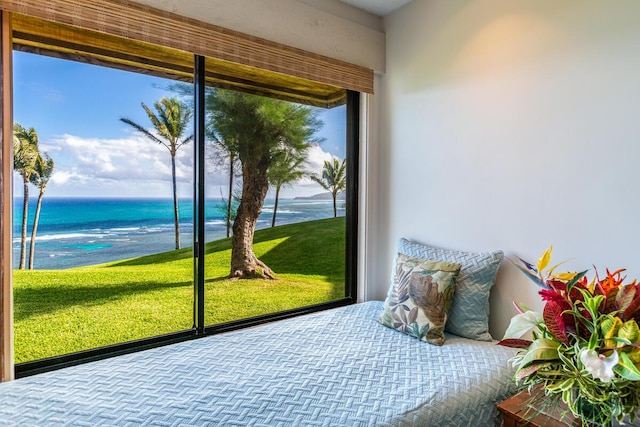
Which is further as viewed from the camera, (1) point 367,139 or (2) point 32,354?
(1) point 367,139

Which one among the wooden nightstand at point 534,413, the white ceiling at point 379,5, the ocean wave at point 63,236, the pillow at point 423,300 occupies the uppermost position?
the white ceiling at point 379,5

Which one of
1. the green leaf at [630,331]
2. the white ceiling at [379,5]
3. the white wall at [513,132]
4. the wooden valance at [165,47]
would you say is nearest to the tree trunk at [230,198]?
the wooden valance at [165,47]

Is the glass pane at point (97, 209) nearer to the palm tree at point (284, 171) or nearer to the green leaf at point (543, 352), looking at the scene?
the palm tree at point (284, 171)

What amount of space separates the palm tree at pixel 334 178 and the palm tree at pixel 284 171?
7.8 inches

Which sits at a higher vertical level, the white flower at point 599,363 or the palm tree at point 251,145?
the palm tree at point 251,145

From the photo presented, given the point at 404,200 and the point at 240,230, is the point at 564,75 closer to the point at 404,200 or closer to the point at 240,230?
the point at 404,200

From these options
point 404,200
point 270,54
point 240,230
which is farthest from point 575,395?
point 270,54

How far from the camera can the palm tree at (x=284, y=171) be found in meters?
2.22

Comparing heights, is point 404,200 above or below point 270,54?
below

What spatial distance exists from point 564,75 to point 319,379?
1696 millimetres

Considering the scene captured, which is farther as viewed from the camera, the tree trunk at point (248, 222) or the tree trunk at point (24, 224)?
the tree trunk at point (248, 222)

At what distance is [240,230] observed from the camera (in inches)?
83.7

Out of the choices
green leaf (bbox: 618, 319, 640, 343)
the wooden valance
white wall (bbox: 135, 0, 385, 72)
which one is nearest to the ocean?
the wooden valance

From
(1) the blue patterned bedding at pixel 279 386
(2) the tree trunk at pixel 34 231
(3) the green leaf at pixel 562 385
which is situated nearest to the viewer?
(3) the green leaf at pixel 562 385
